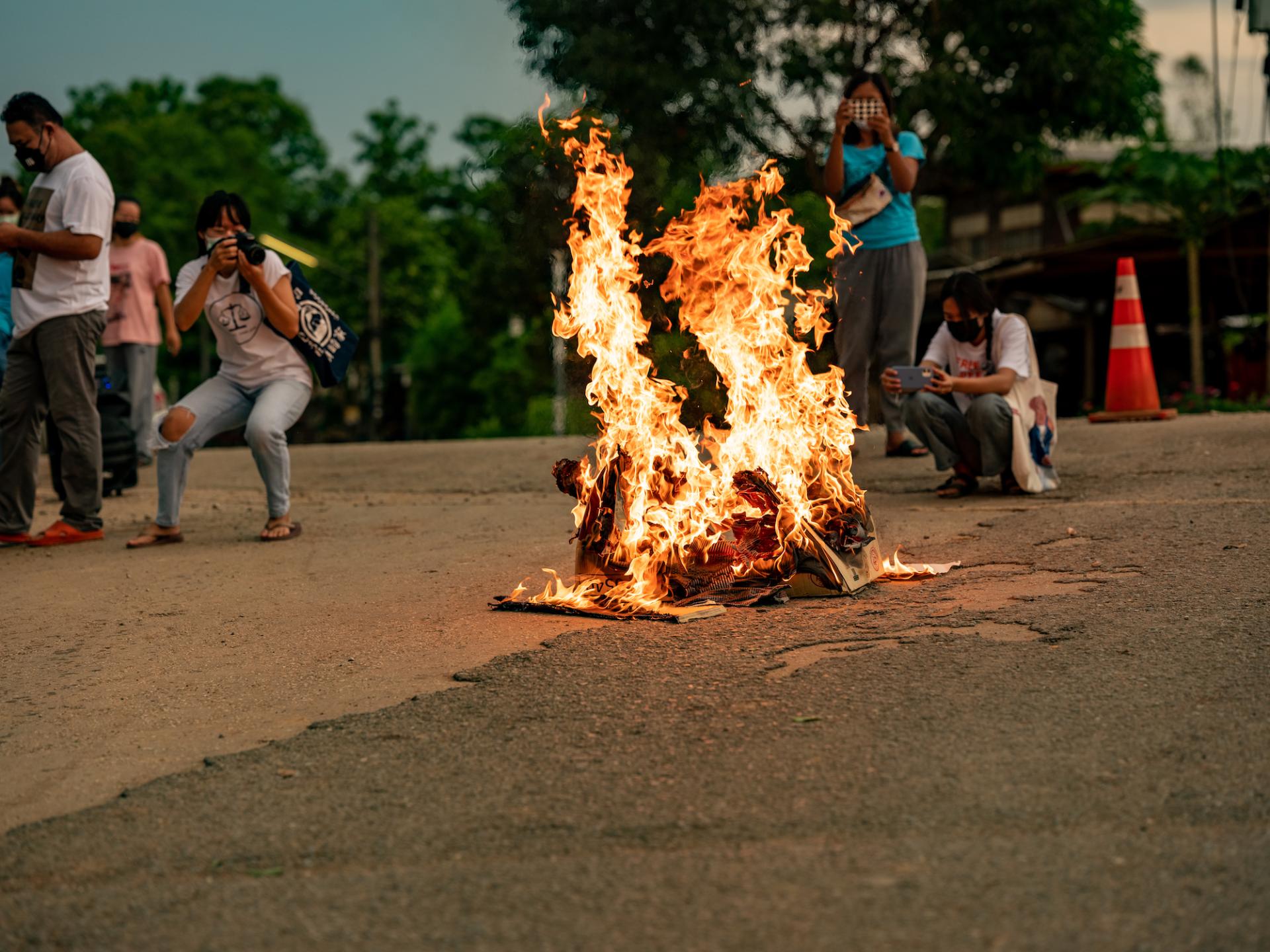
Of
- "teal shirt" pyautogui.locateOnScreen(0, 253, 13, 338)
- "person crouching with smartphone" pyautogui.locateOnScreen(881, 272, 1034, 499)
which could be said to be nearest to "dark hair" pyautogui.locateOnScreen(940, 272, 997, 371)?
"person crouching with smartphone" pyautogui.locateOnScreen(881, 272, 1034, 499)

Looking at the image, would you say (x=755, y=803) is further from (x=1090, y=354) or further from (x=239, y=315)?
(x=1090, y=354)

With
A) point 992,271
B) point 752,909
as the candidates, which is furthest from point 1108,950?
point 992,271

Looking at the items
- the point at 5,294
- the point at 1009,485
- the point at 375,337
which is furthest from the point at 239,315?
the point at 375,337

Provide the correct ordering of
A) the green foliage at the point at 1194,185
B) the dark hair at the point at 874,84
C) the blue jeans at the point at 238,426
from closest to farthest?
the blue jeans at the point at 238,426 < the dark hair at the point at 874,84 < the green foliage at the point at 1194,185

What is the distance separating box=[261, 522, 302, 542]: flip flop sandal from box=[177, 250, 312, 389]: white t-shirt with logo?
815 millimetres

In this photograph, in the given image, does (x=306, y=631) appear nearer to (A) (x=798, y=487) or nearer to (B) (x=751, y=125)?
(A) (x=798, y=487)

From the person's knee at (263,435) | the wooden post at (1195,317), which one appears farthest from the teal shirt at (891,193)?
the wooden post at (1195,317)

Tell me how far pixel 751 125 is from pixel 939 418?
17.7m

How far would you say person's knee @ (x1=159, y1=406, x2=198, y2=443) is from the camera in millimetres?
7613

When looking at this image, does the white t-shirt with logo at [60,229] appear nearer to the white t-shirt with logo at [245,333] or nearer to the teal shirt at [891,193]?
the white t-shirt with logo at [245,333]

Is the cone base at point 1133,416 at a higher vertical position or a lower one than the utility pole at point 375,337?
lower

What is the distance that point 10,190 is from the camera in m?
9.96

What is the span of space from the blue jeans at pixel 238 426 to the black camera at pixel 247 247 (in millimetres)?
698

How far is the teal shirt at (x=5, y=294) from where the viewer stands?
9.17 meters
